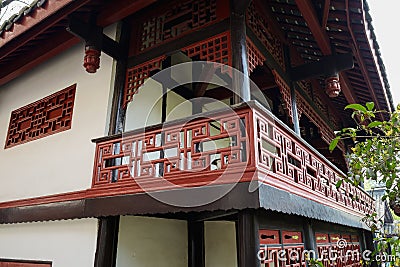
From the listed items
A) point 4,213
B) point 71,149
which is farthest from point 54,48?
point 4,213

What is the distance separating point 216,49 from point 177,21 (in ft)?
3.17

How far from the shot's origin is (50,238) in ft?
13.4

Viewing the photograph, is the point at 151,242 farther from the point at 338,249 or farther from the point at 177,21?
the point at 177,21

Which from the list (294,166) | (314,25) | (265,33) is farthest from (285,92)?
(294,166)

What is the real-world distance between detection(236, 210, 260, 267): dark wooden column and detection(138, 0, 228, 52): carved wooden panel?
205cm

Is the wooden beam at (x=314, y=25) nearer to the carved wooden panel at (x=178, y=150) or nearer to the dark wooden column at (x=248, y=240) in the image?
the carved wooden panel at (x=178, y=150)

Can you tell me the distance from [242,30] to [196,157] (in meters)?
1.41

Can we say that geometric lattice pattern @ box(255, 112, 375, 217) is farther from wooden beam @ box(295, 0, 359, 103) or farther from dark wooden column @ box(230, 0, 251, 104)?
wooden beam @ box(295, 0, 359, 103)

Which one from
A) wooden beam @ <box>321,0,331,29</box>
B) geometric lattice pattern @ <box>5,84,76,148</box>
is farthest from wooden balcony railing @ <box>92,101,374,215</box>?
wooden beam @ <box>321,0,331,29</box>

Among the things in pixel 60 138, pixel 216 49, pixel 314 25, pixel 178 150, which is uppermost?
pixel 314 25

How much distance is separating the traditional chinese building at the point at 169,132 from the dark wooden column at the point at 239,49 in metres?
0.01

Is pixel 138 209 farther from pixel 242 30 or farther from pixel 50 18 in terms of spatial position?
pixel 50 18

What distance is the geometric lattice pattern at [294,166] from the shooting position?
2.60 m

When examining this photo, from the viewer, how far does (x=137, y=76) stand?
3977mm
